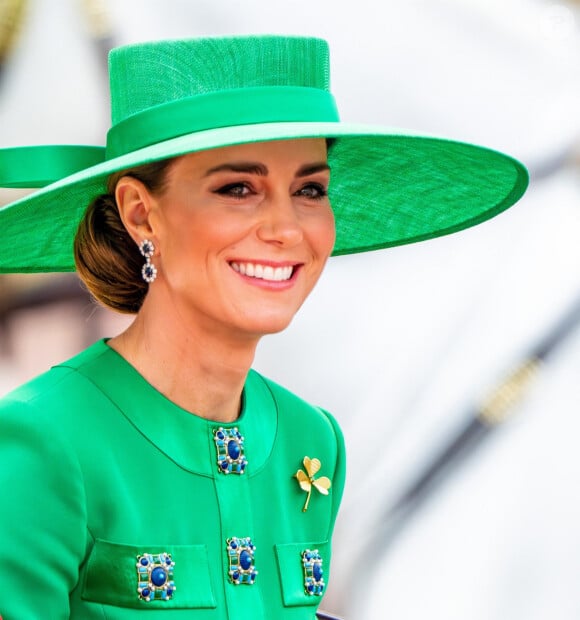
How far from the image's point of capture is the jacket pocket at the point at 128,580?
1.90 m

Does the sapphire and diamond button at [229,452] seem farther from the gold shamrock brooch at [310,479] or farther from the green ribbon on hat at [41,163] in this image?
the green ribbon on hat at [41,163]

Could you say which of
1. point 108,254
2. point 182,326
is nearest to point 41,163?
point 108,254

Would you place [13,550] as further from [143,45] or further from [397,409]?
[397,409]

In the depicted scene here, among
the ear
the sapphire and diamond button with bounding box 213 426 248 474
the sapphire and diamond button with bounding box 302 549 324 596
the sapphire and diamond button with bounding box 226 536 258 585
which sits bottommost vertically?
the sapphire and diamond button with bounding box 302 549 324 596

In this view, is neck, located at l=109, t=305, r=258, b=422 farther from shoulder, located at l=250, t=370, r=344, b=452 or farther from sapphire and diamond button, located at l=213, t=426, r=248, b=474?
shoulder, located at l=250, t=370, r=344, b=452

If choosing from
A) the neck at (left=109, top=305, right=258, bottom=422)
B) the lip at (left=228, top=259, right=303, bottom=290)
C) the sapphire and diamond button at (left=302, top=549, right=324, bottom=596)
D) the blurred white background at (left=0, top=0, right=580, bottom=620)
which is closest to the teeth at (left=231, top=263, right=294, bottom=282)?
the lip at (left=228, top=259, right=303, bottom=290)

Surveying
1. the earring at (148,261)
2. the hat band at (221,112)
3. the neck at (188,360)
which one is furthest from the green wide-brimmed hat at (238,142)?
the neck at (188,360)

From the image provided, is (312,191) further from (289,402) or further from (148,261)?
(289,402)

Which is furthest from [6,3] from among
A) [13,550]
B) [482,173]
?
[13,550]

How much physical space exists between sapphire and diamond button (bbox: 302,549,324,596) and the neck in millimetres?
266

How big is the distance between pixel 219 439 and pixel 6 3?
1.61 metres

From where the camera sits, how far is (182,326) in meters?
2.02

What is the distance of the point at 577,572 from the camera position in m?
3.34

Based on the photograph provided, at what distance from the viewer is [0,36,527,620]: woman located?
1.86 metres
